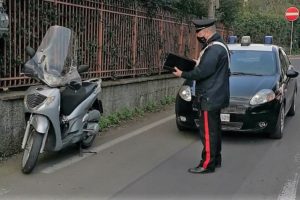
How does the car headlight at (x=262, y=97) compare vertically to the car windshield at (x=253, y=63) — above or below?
below

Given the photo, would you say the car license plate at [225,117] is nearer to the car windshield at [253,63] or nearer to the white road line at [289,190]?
the car windshield at [253,63]

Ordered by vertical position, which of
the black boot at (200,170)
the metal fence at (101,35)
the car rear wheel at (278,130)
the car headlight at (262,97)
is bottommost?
the black boot at (200,170)

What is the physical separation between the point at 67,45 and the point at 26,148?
1485mm

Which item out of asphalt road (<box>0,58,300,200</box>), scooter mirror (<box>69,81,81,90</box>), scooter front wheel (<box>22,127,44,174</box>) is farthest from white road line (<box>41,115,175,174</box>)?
scooter mirror (<box>69,81,81,90</box>)

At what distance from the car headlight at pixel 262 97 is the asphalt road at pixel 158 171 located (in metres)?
0.67

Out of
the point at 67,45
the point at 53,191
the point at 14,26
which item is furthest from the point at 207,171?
the point at 14,26

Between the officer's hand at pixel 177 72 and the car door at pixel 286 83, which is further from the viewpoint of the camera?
the car door at pixel 286 83

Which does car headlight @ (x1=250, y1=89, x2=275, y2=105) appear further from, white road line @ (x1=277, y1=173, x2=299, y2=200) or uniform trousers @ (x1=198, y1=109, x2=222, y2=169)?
white road line @ (x1=277, y1=173, x2=299, y2=200)

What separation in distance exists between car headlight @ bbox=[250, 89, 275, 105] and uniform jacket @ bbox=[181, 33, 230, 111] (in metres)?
1.66

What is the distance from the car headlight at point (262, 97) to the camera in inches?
317

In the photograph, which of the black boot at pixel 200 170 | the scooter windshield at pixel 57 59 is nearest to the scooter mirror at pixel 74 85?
the scooter windshield at pixel 57 59

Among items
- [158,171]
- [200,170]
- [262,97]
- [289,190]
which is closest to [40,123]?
[158,171]

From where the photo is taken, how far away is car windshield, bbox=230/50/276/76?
916 cm

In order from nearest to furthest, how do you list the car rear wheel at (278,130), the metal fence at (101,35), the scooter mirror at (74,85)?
1. the scooter mirror at (74,85)
2. the metal fence at (101,35)
3. the car rear wheel at (278,130)
